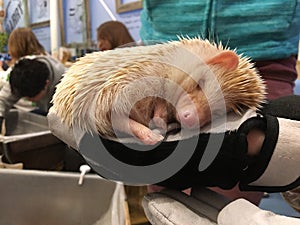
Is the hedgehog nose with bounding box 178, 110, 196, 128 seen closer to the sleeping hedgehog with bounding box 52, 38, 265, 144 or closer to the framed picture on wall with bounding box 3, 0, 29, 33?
the sleeping hedgehog with bounding box 52, 38, 265, 144

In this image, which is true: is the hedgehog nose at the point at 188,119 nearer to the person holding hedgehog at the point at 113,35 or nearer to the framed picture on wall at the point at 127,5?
the person holding hedgehog at the point at 113,35

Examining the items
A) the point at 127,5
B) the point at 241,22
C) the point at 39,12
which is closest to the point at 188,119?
the point at 241,22

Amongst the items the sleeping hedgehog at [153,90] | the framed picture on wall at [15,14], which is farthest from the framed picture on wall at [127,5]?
the sleeping hedgehog at [153,90]

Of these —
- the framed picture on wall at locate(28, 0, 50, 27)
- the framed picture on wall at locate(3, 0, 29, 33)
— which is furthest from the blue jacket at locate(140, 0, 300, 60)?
the framed picture on wall at locate(3, 0, 29, 33)

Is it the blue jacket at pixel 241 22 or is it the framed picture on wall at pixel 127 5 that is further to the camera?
the framed picture on wall at pixel 127 5

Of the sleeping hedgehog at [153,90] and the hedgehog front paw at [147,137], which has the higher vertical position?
the sleeping hedgehog at [153,90]

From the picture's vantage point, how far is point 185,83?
35 centimetres

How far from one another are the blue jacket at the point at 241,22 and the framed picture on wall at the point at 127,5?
4.33 ft

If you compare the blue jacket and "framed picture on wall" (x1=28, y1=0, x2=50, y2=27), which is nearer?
the blue jacket

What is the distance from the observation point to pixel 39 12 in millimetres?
2439

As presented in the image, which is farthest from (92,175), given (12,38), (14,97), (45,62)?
(12,38)

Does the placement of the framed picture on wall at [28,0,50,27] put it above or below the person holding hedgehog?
above

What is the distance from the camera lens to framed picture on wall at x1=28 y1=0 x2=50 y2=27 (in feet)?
7.80

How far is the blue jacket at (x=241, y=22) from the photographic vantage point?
0.53m
